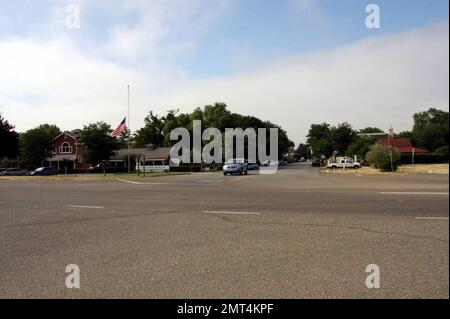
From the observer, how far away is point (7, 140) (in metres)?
62.2

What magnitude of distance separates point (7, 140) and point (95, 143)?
1965cm

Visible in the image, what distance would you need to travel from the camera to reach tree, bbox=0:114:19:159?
202 ft

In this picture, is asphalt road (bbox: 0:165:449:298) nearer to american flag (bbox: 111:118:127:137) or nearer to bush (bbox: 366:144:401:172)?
bush (bbox: 366:144:401:172)

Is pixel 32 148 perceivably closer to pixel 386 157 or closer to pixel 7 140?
pixel 7 140

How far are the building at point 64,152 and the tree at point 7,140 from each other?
9.51 meters

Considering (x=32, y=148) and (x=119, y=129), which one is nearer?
(x=119, y=129)

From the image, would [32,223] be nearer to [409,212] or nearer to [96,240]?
[96,240]

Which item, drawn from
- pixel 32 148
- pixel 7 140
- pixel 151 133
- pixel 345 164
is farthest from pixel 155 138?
pixel 345 164

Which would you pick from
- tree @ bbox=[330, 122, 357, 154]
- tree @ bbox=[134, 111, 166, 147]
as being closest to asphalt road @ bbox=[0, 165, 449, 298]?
tree @ bbox=[330, 122, 357, 154]

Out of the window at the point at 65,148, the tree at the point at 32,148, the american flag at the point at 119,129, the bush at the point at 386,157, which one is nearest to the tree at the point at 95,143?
the american flag at the point at 119,129

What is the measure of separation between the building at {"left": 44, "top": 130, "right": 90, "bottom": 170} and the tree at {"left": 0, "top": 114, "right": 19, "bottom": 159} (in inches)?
374

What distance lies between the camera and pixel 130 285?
434 centimetres
